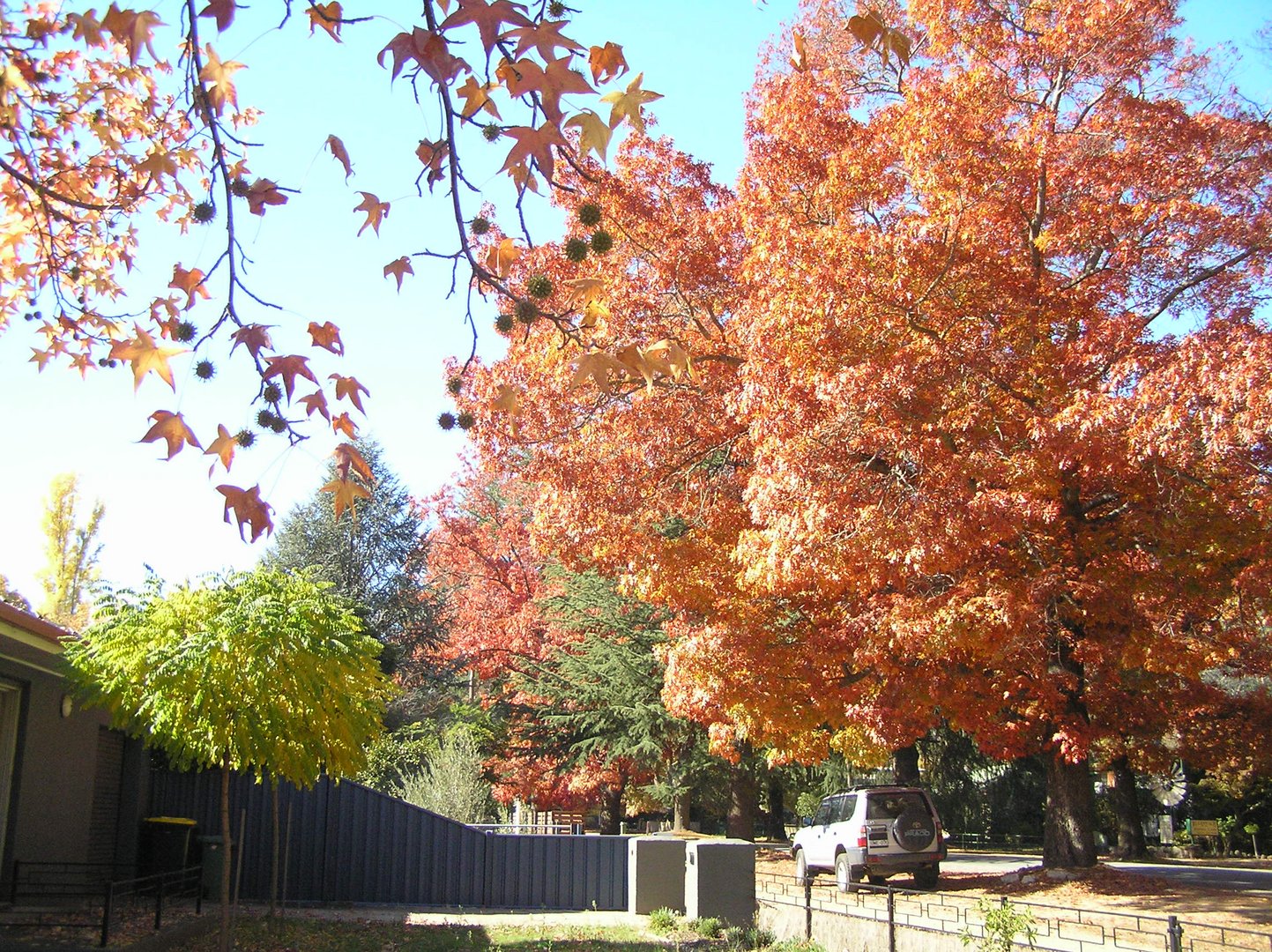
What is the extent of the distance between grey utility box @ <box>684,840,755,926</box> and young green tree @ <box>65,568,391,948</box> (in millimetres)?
5301

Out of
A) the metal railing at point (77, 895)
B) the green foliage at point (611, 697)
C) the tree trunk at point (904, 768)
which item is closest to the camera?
the metal railing at point (77, 895)

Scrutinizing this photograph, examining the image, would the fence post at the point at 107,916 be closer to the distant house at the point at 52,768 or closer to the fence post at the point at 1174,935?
the distant house at the point at 52,768

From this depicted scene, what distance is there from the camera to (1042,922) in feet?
42.3

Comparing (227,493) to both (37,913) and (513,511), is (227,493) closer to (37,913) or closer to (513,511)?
(37,913)

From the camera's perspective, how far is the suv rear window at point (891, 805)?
17.3m

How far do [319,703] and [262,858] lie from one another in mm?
7777

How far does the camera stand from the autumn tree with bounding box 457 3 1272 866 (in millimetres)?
13016

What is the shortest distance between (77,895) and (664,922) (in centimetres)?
716

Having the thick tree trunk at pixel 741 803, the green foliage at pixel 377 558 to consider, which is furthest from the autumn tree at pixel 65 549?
the thick tree trunk at pixel 741 803

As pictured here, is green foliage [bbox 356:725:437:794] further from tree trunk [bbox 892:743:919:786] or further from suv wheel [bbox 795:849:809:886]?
tree trunk [bbox 892:743:919:786]

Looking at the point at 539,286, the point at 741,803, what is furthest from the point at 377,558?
the point at 539,286

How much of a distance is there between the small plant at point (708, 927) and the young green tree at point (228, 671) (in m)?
5.17

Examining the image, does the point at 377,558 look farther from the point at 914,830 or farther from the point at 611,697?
the point at 914,830

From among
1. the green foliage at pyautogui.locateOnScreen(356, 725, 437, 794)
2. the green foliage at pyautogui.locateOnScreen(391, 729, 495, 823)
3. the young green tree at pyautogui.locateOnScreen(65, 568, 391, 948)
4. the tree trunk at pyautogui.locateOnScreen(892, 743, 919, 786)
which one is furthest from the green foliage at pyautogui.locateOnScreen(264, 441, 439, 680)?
the young green tree at pyautogui.locateOnScreen(65, 568, 391, 948)
